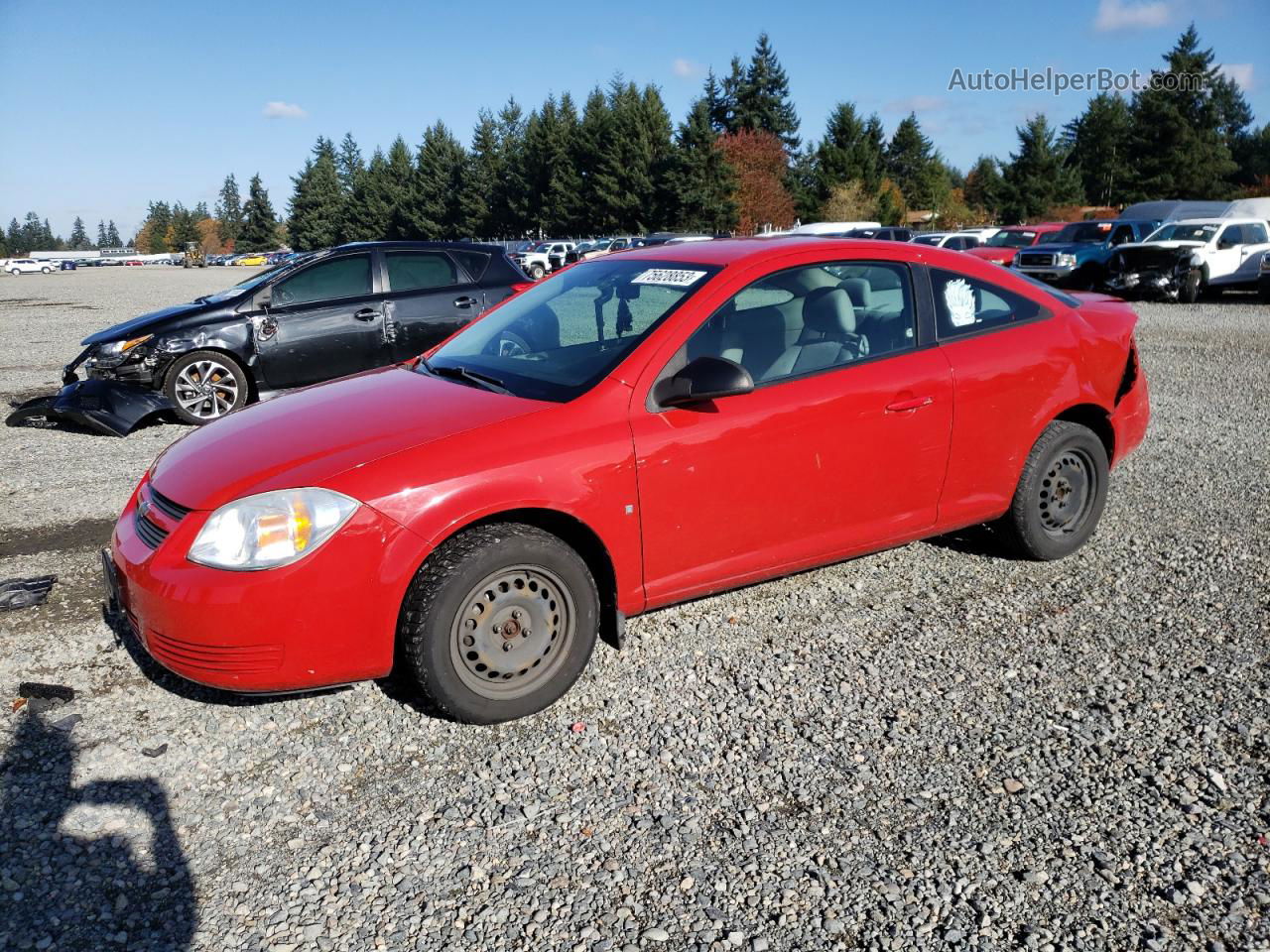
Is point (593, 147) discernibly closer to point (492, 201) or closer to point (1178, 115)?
point (492, 201)

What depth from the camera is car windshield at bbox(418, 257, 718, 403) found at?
3.85 metres

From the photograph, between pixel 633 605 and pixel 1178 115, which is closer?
pixel 633 605

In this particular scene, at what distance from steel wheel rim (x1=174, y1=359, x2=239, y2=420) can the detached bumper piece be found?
0.19 meters

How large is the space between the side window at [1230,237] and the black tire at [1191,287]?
981mm

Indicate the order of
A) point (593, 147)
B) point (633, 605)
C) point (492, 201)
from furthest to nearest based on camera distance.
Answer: point (492, 201), point (593, 147), point (633, 605)

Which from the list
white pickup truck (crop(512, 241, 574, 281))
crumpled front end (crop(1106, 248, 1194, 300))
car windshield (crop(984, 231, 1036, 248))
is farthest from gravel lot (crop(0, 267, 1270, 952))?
white pickup truck (crop(512, 241, 574, 281))

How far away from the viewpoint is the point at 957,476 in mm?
4434

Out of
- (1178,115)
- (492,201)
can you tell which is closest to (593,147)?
(492,201)

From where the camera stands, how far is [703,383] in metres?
3.58

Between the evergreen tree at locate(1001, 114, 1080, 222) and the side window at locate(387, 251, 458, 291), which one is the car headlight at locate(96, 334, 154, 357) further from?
the evergreen tree at locate(1001, 114, 1080, 222)

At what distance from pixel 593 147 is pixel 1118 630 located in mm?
73574

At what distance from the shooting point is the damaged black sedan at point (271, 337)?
28.5 feet

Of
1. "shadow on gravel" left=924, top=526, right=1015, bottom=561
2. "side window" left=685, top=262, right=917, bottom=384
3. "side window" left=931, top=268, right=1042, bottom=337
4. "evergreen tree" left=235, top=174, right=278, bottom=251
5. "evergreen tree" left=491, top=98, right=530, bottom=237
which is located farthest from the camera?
"evergreen tree" left=235, top=174, right=278, bottom=251

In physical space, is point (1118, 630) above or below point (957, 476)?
below
